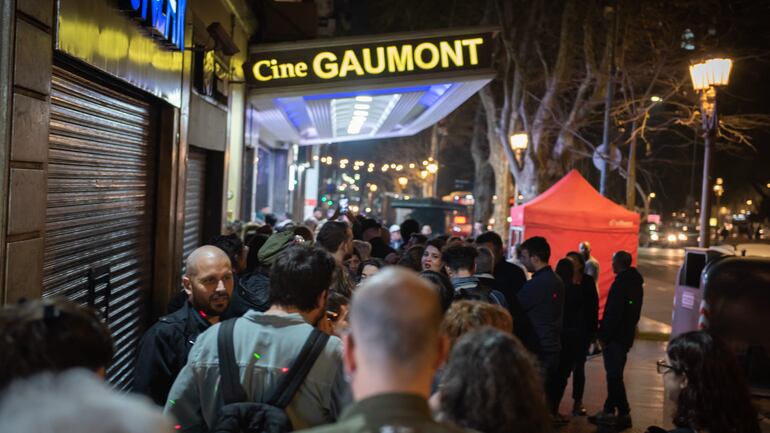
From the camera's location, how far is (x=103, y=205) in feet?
22.1

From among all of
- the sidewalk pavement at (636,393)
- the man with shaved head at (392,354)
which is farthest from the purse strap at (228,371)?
the sidewalk pavement at (636,393)

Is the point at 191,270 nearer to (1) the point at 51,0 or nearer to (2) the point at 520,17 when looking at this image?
(1) the point at 51,0

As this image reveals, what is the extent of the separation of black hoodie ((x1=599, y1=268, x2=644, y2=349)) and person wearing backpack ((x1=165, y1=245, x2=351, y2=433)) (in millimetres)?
6234

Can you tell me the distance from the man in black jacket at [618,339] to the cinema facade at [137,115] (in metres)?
4.16

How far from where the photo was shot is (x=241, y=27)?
44.6ft

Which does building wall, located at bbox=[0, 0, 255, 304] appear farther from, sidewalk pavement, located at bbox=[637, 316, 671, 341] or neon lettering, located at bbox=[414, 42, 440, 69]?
sidewalk pavement, located at bbox=[637, 316, 671, 341]

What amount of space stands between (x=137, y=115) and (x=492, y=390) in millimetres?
5950

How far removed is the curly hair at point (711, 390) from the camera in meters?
3.52

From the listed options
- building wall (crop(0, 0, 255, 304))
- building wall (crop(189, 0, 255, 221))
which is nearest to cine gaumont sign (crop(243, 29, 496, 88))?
building wall (crop(189, 0, 255, 221))

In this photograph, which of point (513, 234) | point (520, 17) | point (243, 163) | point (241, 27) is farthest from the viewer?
point (520, 17)

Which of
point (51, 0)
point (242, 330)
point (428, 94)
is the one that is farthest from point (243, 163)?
point (242, 330)

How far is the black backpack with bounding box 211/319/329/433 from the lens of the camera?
3.27m

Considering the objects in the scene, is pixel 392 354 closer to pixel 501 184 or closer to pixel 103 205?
pixel 103 205

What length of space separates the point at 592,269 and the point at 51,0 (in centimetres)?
1073
